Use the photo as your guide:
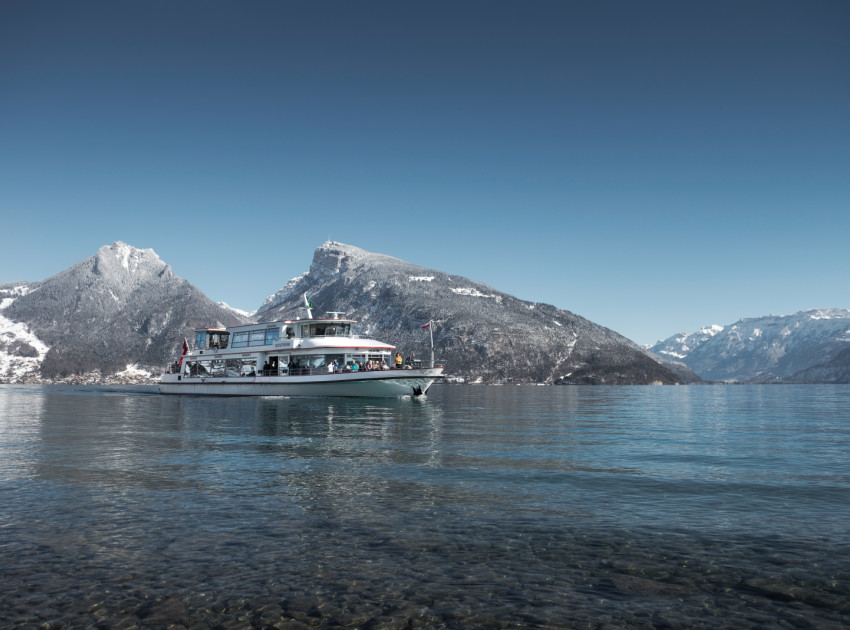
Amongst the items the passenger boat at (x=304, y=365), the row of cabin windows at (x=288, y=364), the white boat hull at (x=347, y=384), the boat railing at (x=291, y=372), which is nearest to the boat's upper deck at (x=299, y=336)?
the passenger boat at (x=304, y=365)

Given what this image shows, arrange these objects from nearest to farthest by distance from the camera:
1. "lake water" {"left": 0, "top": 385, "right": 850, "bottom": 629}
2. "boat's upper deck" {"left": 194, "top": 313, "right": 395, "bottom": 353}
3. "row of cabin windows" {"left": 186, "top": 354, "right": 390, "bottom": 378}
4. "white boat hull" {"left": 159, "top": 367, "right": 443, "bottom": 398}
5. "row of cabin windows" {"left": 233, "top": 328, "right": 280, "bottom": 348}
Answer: "lake water" {"left": 0, "top": 385, "right": 850, "bottom": 629} → "white boat hull" {"left": 159, "top": 367, "right": 443, "bottom": 398} → "row of cabin windows" {"left": 186, "top": 354, "right": 390, "bottom": 378} → "boat's upper deck" {"left": 194, "top": 313, "right": 395, "bottom": 353} → "row of cabin windows" {"left": 233, "top": 328, "right": 280, "bottom": 348}

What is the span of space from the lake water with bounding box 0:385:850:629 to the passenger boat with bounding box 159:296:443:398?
150 feet

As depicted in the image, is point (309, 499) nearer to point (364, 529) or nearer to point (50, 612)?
point (364, 529)

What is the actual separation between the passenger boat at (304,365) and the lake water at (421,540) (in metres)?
45.6

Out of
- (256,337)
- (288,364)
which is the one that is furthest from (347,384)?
(256,337)

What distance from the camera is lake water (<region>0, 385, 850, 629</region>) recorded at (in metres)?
8.38

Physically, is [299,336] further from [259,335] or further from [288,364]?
[259,335]

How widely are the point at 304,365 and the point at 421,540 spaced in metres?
67.2

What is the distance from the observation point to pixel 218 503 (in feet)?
48.6

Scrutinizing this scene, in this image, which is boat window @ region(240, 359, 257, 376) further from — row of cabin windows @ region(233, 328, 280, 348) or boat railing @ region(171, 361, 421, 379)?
row of cabin windows @ region(233, 328, 280, 348)

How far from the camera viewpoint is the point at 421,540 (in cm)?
1166

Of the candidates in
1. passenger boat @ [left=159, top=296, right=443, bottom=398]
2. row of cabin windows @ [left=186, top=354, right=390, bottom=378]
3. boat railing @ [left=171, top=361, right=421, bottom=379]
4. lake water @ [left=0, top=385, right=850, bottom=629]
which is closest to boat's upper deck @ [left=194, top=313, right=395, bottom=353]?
passenger boat @ [left=159, top=296, right=443, bottom=398]

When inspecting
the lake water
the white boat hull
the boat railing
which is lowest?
the lake water

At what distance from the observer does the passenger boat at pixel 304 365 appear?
70.6 m
